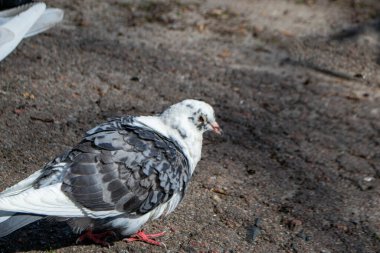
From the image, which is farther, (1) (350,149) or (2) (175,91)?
(2) (175,91)

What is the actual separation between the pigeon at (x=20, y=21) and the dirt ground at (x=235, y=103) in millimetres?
500

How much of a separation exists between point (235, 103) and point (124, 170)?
7.45 ft

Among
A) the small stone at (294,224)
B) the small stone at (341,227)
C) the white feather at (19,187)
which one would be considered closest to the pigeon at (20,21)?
the white feather at (19,187)

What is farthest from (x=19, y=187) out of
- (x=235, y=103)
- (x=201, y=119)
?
(x=235, y=103)

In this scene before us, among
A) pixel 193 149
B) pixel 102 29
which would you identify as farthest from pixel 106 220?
pixel 102 29

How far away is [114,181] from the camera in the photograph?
11.9 ft

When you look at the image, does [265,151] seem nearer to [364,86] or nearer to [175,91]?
[175,91]

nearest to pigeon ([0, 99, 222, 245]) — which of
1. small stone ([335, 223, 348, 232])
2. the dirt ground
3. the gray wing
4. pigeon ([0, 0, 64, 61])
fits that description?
the gray wing

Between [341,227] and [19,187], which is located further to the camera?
[341,227]

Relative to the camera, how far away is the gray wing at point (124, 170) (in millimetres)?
3559

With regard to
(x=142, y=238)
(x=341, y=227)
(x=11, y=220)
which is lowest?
(x=341, y=227)

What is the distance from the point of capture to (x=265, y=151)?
515cm

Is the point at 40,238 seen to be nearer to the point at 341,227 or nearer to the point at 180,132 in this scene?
the point at 180,132

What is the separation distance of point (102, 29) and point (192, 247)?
10.6 feet
